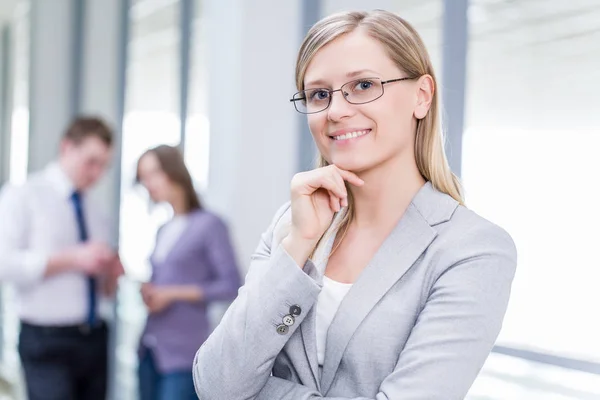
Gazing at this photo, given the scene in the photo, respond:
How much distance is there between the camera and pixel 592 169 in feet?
7.07

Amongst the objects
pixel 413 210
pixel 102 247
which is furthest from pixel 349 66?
pixel 102 247

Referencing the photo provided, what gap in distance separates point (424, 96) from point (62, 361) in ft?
8.17

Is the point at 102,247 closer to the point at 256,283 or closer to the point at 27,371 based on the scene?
the point at 27,371

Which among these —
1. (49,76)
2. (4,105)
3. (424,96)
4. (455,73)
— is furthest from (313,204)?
(4,105)

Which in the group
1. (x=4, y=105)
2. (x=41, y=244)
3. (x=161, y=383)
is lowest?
(x=161, y=383)

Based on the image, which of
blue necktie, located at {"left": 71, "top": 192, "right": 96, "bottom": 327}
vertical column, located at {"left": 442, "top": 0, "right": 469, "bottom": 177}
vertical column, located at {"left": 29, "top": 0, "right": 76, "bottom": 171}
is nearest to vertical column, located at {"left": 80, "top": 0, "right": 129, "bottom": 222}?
vertical column, located at {"left": 29, "top": 0, "right": 76, "bottom": 171}

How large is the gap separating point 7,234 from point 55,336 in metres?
0.52

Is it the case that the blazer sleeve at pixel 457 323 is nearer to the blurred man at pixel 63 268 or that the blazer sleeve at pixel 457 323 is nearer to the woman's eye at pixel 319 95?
the woman's eye at pixel 319 95

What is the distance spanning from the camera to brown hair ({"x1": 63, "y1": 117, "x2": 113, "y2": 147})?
3.58 metres

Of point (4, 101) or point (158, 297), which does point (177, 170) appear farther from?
point (4, 101)

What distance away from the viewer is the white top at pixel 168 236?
11.4 ft

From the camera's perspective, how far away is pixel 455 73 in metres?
2.52

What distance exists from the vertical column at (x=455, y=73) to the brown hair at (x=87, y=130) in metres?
1.84

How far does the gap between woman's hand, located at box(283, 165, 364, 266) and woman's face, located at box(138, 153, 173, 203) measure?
208 centimetres
